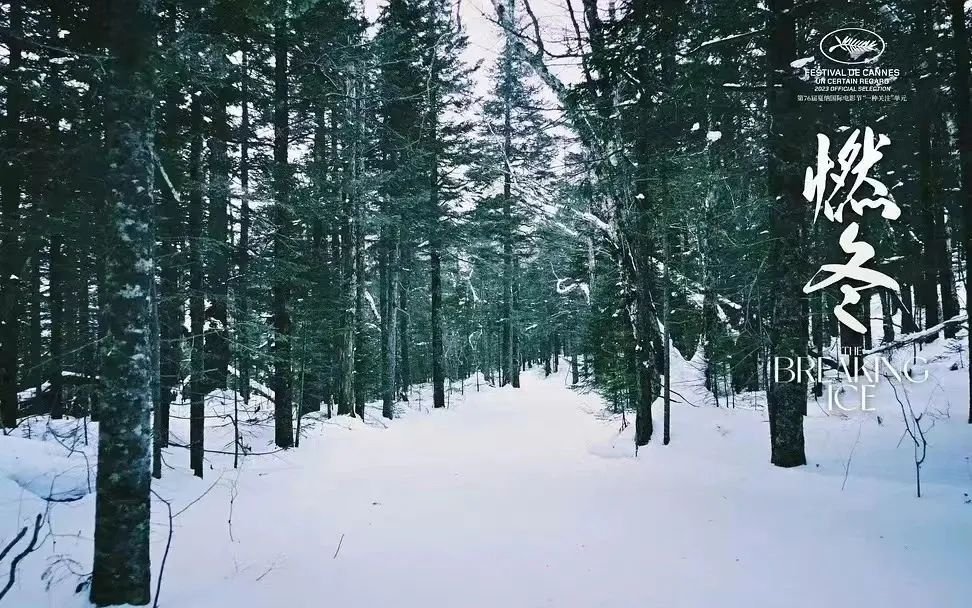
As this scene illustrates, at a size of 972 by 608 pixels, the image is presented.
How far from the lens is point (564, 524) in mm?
5754

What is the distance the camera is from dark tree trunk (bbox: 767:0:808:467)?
7.34 metres

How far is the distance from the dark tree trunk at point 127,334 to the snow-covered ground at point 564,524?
0.54 metres

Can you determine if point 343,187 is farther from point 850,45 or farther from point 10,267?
point 850,45

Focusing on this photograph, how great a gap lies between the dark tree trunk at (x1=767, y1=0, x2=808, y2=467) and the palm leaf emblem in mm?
826

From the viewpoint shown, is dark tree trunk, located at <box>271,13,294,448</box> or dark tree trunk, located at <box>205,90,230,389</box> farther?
dark tree trunk, located at <box>271,13,294,448</box>

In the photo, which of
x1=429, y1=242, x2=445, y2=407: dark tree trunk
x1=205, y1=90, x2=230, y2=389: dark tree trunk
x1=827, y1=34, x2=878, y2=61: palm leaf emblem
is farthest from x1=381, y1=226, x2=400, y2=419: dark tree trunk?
x1=827, y1=34, x2=878, y2=61: palm leaf emblem

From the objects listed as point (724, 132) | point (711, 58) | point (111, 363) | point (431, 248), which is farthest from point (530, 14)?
point (431, 248)

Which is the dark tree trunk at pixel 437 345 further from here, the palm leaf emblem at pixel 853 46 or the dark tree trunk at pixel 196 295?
the palm leaf emblem at pixel 853 46

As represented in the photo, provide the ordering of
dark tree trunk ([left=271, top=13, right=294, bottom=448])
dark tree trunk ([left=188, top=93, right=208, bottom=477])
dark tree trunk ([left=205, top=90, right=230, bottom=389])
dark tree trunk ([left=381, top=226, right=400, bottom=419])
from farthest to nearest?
dark tree trunk ([left=381, top=226, right=400, bottom=419]) → dark tree trunk ([left=271, top=13, right=294, bottom=448]) → dark tree trunk ([left=205, top=90, right=230, bottom=389]) → dark tree trunk ([left=188, top=93, right=208, bottom=477])

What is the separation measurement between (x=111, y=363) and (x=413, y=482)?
541cm

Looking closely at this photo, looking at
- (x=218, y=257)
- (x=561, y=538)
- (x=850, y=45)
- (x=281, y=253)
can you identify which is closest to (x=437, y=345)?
(x=281, y=253)

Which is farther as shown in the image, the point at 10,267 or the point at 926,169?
the point at 926,169

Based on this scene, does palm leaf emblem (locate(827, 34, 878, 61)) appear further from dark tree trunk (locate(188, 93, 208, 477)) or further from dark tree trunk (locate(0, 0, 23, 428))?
dark tree trunk (locate(0, 0, 23, 428))

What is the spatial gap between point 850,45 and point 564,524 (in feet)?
27.9
